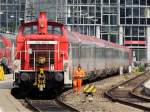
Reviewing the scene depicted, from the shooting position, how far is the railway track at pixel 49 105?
20.6 m

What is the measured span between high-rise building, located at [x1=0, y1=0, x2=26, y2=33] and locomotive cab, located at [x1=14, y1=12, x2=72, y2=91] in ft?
207

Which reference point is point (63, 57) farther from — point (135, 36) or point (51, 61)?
point (135, 36)

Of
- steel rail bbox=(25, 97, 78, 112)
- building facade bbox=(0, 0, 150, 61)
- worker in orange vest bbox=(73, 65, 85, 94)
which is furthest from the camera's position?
building facade bbox=(0, 0, 150, 61)

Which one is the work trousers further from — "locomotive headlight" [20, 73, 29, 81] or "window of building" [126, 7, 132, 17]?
"window of building" [126, 7, 132, 17]

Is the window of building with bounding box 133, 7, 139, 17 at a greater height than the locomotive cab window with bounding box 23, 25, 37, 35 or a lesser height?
lesser

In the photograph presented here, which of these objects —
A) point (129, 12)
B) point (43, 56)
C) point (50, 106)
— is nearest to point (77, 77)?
point (43, 56)

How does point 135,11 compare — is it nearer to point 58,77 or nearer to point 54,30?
point 54,30

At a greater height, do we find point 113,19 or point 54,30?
point 54,30

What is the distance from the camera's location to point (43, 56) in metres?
25.4

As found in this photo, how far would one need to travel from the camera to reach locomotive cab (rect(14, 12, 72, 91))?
2473 centimetres

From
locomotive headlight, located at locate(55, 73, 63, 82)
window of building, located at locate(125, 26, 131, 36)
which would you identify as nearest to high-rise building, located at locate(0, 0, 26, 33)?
window of building, located at locate(125, 26, 131, 36)

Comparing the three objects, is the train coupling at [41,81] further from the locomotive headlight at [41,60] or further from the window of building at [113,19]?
the window of building at [113,19]

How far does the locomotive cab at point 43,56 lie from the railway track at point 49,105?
2.27 ft

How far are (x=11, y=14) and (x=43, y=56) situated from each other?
6638cm
